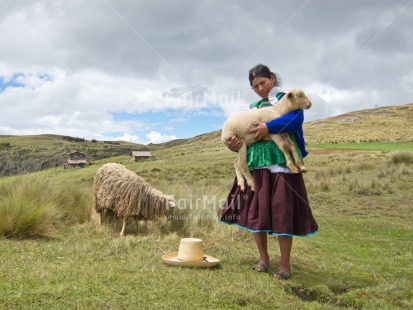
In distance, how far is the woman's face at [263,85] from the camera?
4.45 meters

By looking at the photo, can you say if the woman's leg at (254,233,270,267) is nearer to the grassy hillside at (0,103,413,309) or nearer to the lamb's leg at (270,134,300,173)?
the grassy hillside at (0,103,413,309)

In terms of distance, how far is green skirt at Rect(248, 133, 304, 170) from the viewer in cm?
418

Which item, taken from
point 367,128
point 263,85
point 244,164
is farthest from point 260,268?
point 367,128

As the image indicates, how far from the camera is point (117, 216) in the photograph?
670cm

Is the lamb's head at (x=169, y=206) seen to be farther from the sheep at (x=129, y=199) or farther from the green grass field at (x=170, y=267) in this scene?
the green grass field at (x=170, y=267)

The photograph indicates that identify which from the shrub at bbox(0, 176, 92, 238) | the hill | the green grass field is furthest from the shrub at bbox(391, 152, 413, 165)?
the hill

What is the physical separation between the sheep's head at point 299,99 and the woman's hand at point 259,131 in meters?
0.42

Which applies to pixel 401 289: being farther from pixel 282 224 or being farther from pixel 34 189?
pixel 34 189

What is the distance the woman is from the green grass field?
461 millimetres

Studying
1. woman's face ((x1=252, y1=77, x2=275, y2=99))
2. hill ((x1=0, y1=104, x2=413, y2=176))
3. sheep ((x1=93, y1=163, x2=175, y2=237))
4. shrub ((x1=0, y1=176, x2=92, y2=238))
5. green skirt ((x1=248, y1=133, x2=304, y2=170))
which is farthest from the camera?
hill ((x1=0, y1=104, x2=413, y2=176))

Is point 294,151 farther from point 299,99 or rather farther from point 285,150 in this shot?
point 299,99

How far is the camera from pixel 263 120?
14.0 feet

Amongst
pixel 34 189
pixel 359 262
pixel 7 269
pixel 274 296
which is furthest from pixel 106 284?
pixel 34 189

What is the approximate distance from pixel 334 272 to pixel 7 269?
3925 millimetres
